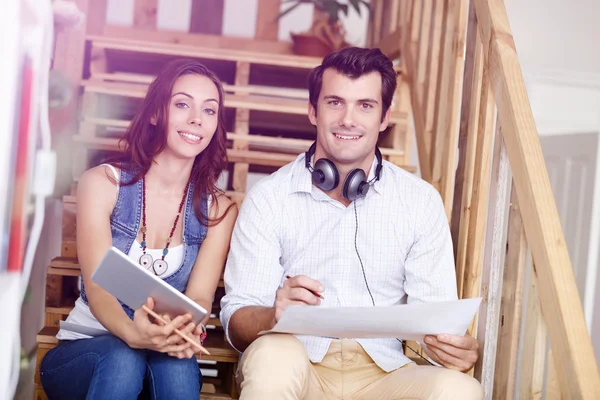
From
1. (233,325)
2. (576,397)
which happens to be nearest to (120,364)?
(233,325)

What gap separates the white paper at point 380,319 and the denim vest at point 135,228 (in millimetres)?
406

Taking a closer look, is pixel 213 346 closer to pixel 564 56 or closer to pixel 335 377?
pixel 335 377

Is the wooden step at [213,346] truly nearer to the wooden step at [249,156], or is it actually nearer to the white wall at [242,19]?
the wooden step at [249,156]

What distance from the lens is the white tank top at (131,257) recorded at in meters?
1.66

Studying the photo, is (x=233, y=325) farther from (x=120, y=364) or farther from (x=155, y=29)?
(x=155, y=29)

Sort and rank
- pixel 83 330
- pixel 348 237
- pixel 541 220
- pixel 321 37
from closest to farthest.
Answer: pixel 541 220 → pixel 83 330 → pixel 348 237 → pixel 321 37

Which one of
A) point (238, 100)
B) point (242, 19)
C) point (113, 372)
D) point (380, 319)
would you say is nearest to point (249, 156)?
point (238, 100)

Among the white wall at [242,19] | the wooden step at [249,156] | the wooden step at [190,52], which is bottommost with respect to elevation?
the wooden step at [249,156]

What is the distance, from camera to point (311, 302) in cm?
139

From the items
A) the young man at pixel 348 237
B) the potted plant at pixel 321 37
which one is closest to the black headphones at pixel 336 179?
the young man at pixel 348 237

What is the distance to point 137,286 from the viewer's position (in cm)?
127

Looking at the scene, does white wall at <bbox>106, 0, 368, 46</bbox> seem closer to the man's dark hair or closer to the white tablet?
the man's dark hair

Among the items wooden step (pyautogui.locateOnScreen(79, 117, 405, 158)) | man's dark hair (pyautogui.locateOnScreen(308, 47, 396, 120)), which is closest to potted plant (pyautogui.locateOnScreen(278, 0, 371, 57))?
wooden step (pyautogui.locateOnScreen(79, 117, 405, 158))

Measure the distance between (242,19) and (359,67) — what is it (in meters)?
2.35
